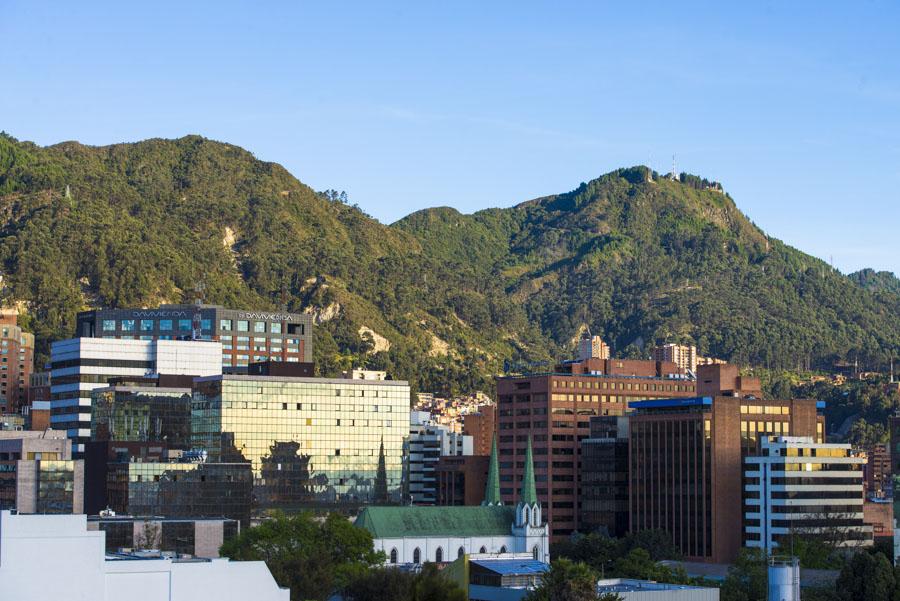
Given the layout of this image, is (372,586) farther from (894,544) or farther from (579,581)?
(894,544)

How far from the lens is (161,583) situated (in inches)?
3994

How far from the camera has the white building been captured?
98438 millimetres

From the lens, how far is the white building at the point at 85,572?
98.4 m

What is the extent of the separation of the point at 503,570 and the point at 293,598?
1038 inches

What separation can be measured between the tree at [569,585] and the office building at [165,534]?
52463mm

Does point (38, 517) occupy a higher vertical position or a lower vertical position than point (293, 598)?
higher

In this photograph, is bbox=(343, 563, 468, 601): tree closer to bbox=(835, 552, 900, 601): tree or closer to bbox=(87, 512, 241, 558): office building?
bbox=(87, 512, 241, 558): office building

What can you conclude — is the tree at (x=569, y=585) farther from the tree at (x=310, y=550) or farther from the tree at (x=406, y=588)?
the tree at (x=310, y=550)

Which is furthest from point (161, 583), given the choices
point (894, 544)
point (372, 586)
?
point (894, 544)

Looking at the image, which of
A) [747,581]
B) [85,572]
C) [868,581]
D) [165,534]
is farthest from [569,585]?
[165,534]

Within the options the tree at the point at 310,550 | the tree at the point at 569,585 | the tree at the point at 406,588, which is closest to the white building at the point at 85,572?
the tree at the point at 406,588

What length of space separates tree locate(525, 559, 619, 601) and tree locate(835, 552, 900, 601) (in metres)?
36.7

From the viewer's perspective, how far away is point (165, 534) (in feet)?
582

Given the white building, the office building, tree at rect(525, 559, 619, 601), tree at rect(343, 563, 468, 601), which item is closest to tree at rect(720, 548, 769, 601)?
tree at rect(525, 559, 619, 601)
